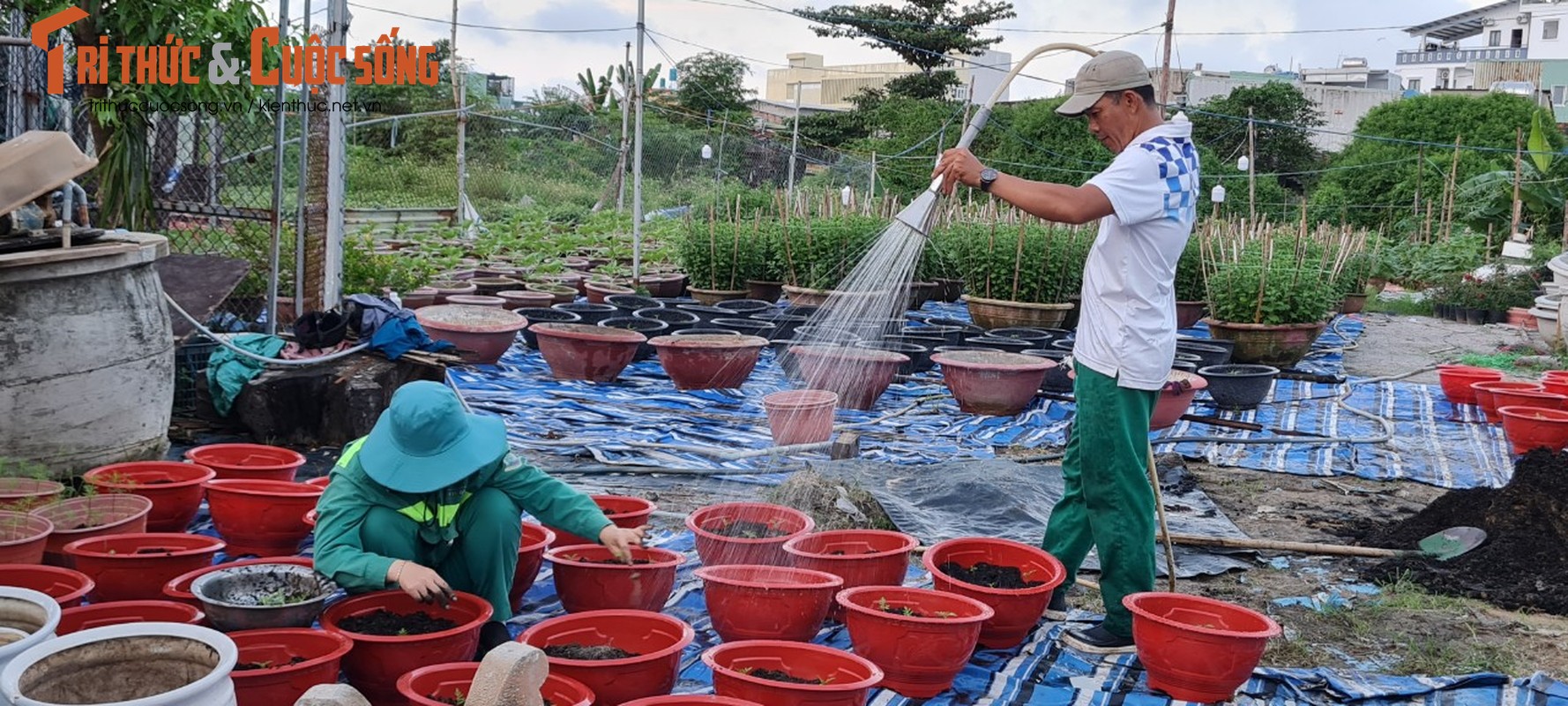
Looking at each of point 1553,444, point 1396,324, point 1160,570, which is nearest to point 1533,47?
point 1396,324

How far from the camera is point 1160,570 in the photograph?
14.7 ft

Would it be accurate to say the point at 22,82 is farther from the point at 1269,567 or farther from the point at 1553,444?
the point at 1553,444

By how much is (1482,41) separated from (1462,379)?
57420 millimetres

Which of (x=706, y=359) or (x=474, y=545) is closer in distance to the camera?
(x=474, y=545)

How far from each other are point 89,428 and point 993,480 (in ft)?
11.5

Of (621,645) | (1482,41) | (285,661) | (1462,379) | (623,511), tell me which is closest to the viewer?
(285,661)

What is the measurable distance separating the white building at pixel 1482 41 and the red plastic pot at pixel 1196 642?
4991cm

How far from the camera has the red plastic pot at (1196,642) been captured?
10.3 feet

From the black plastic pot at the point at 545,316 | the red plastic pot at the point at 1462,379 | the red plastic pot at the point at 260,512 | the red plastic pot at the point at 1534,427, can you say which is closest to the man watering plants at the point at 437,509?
the red plastic pot at the point at 260,512

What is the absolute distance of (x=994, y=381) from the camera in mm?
7285

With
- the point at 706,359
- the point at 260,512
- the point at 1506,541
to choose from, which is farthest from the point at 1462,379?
the point at 260,512

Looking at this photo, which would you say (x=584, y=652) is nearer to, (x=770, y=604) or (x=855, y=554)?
(x=770, y=604)

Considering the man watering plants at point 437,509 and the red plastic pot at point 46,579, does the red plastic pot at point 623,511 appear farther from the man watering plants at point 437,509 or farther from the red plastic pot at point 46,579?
the red plastic pot at point 46,579

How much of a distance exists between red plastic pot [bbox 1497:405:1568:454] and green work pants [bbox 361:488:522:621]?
5.76m
